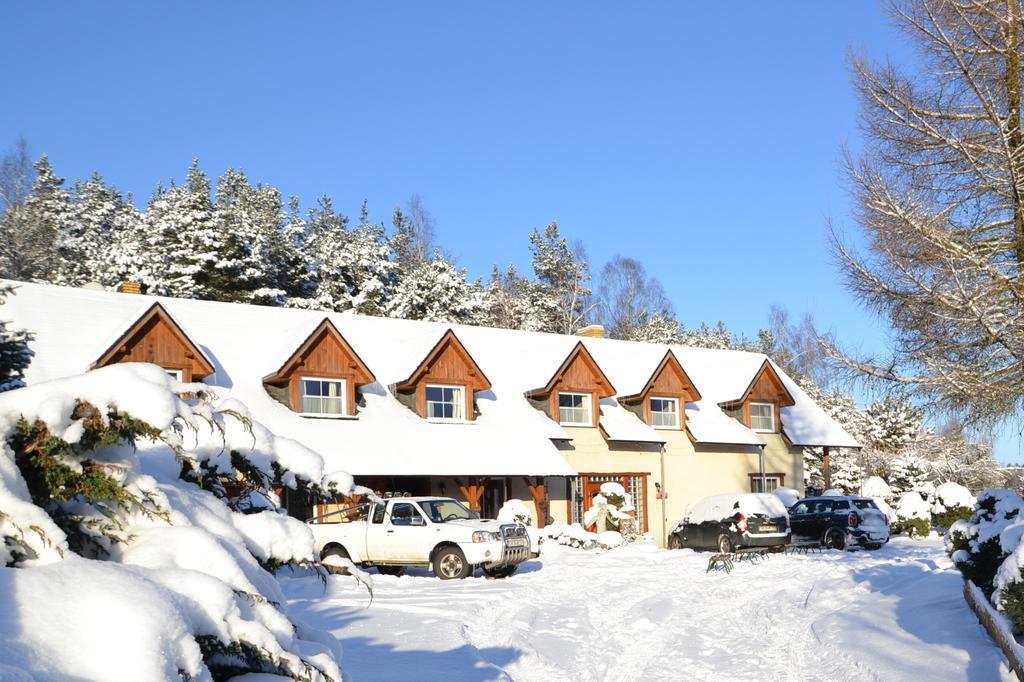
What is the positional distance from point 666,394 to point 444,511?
53.5 feet

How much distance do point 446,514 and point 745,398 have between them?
66.6ft

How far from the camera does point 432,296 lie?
5403cm

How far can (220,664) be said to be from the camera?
4035mm

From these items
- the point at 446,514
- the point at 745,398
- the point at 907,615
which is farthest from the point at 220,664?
the point at 745,398

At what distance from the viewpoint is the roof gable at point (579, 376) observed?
3300 cm

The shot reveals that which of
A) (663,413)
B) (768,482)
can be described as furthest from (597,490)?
(768,482)

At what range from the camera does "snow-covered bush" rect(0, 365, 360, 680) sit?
3.36 metres

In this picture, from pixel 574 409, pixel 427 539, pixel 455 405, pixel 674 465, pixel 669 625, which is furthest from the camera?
pixel 674 465

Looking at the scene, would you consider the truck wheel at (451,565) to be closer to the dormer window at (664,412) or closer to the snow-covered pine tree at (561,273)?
the dormer window at (664,412)

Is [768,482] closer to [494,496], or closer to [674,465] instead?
[674,465]

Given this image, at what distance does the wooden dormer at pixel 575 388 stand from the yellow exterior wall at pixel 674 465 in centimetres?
62

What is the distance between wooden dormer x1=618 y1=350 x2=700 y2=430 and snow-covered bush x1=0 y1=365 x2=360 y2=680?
30.8 metres

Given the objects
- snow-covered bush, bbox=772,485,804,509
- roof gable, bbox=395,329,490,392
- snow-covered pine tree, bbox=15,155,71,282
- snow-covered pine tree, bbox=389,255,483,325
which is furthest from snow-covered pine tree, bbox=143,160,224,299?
snow-covered bush, bbox=772,485,804,509

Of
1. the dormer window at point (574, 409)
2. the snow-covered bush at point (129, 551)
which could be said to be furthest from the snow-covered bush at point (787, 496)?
the snow-covered bush at point (129, 551)
